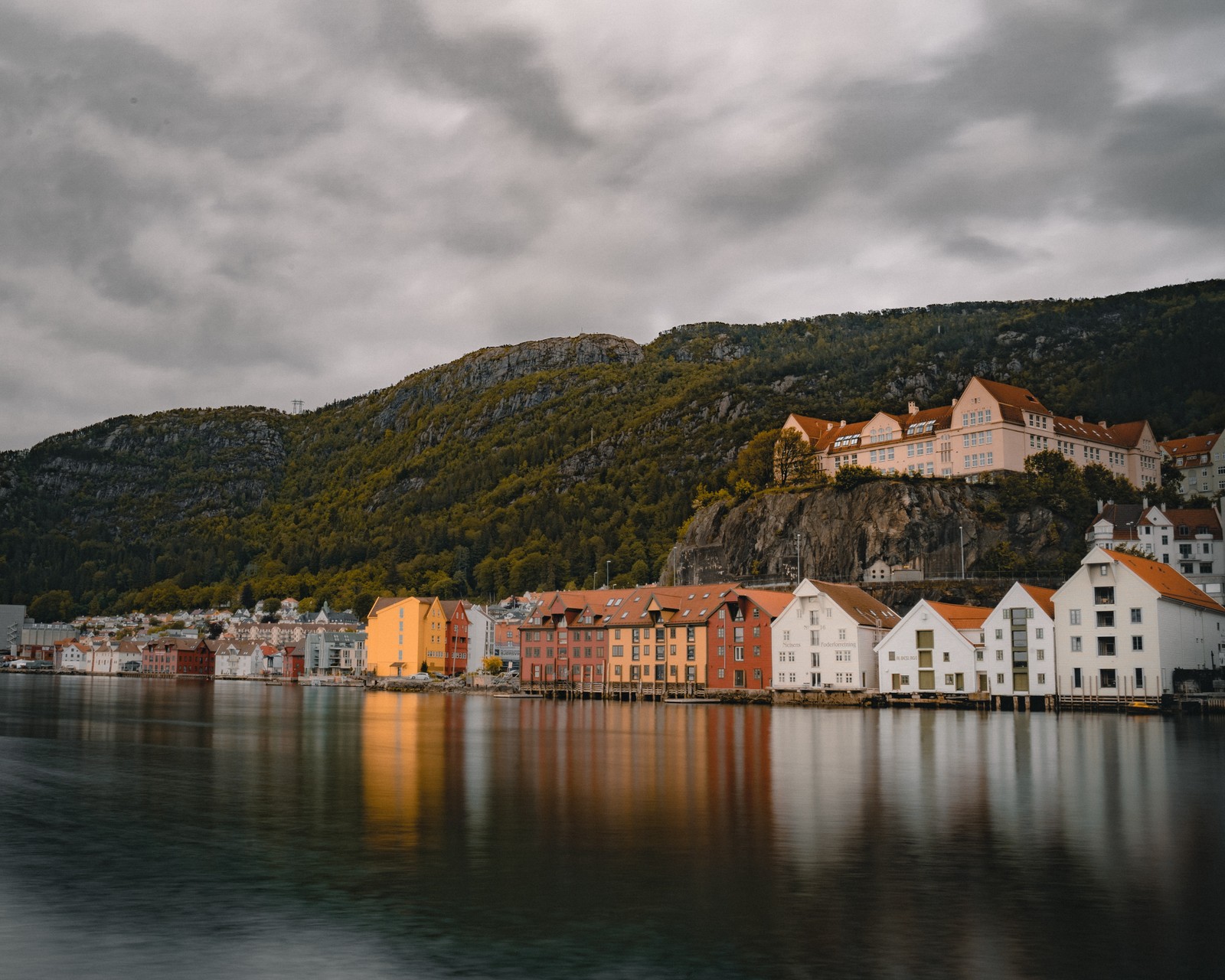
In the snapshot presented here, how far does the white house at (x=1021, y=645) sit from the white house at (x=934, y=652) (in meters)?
1.03

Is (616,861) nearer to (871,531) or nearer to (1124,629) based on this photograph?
(1124,629)

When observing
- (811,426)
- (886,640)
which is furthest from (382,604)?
(886,640)

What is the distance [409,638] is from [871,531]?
214ft

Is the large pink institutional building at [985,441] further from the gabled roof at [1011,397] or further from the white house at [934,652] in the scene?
the white house at [934,652]

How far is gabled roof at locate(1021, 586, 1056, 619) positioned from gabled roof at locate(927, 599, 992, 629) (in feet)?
15.4

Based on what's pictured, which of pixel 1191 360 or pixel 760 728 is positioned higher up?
pixel 1191 360

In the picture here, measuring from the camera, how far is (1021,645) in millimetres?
80688

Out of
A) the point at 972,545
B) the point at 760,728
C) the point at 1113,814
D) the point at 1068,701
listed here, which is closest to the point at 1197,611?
the point at 1068,701

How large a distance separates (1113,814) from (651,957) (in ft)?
64.4

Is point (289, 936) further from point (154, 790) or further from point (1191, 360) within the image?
point (1191, 360)

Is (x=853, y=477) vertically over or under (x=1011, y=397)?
under

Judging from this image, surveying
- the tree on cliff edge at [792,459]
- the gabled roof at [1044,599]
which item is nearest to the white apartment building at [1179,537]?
the gabled roof at [1044,599]

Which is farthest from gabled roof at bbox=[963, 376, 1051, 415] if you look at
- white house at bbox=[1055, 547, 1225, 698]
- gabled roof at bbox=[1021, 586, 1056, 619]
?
white house at bbox=[1055, 547, 1225, 698]

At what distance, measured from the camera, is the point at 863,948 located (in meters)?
17.9
